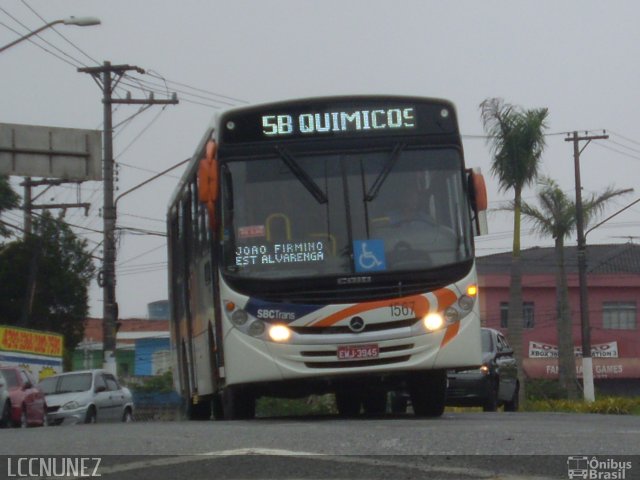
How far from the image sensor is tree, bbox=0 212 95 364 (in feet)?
187

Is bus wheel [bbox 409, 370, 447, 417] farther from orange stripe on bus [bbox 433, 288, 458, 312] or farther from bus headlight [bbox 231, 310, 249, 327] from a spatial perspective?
bus headlight [bbox 231, 310, 249, 327]

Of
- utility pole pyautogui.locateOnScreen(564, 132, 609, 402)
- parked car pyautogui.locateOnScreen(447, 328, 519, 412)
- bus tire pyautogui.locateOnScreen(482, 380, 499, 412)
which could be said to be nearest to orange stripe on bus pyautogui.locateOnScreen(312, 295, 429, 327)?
parked car pyautogui.locateOnScreen(447, 328, 519, 412)

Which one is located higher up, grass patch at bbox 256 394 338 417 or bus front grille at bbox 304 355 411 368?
bus front grille at bbox 304 355 411 368

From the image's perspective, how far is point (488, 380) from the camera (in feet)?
70.2

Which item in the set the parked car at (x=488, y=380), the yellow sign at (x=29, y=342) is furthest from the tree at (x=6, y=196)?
the parked car at (x=488, y=380)

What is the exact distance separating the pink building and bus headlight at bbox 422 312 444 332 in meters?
44.2

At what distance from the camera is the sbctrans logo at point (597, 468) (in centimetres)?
788

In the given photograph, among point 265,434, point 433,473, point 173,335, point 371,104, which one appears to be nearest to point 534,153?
point 173,335

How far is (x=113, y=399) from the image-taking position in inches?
1161

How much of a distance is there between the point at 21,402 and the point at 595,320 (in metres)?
39.1

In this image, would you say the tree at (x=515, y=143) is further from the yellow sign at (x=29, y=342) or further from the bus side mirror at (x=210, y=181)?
the bus side mirror at (x=210, y=181)

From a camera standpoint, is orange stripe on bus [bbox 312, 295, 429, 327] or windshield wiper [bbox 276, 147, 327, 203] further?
windshield wiper [bbox 276, 147, 327, 203]

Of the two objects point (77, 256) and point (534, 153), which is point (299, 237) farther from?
point (77, 256)

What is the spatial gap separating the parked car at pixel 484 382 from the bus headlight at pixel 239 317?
7435 millimetres
